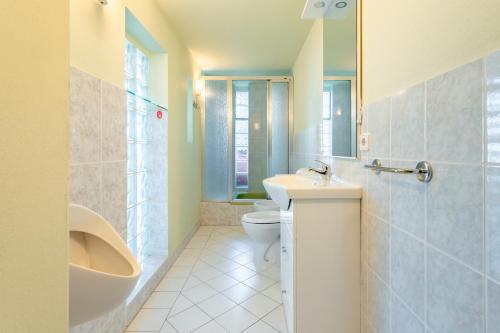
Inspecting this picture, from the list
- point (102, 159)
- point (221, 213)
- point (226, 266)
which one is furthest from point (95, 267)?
point (221, 213)

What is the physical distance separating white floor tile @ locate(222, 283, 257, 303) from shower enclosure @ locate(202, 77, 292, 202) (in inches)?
73.7

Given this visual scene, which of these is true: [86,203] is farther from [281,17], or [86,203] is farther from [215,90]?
[215,90]

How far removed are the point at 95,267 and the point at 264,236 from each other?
1.55 metres

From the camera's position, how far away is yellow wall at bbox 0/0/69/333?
16.0 inches

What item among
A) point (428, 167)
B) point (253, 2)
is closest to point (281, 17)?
point (253, 2)

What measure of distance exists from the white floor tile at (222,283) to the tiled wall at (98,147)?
90 centimetres

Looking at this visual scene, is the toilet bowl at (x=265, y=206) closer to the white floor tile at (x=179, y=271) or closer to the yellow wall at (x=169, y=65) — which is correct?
the yellow wall at (x=169, y=65)

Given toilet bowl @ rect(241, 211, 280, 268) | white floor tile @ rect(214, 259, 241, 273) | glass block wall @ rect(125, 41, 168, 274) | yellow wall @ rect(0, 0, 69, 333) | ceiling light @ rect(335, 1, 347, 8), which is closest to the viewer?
yellow wall @ rect(0, 0, 69, 333)

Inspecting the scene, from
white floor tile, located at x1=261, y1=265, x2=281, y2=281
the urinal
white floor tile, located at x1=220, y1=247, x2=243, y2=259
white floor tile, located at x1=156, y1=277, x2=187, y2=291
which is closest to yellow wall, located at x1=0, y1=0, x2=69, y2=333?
the urinal

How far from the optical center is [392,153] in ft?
3.36

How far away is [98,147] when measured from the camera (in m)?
1.34

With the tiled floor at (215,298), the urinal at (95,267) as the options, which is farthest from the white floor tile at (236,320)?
the urinal at (95,267)

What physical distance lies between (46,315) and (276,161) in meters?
3.45

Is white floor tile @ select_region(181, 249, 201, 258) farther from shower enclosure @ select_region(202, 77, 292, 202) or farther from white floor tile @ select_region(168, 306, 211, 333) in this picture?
shower enclosure @ select_region(202, 77, 292, 202)
